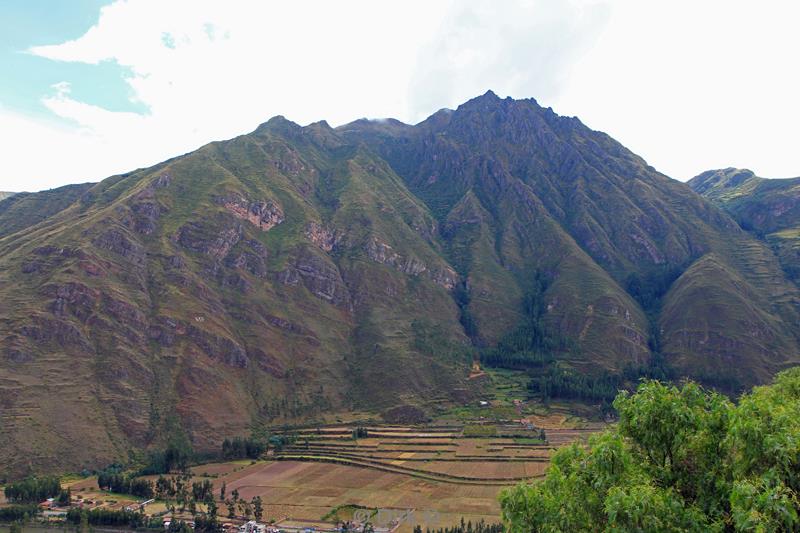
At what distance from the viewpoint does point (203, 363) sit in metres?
188

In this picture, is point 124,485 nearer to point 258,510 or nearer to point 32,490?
point 32,490

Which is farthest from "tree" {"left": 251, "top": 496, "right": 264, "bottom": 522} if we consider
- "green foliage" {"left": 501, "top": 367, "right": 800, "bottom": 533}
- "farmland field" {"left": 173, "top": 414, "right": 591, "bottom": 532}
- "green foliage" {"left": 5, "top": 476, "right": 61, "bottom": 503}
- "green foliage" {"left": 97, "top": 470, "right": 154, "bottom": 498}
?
"green foliage" {"left": 501, "top": 367, "right": 800, "bottom": 533}

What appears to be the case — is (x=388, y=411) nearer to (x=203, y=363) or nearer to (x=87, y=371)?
(x=203, y=363)

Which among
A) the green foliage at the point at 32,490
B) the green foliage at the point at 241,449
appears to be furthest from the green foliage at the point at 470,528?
the green foliage at the point at 32,490

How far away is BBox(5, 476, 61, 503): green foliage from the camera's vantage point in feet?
374

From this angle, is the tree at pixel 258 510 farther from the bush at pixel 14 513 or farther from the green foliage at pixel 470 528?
the bush at pixel 14 513

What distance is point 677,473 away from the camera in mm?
19766

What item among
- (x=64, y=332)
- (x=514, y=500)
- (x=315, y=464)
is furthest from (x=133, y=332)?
(x=514, y=500)

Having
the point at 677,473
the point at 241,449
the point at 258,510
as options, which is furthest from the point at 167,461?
the point at 677,473

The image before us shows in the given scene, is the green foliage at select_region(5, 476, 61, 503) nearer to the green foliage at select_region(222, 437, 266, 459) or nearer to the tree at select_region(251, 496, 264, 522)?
the green foliage at select_region(222, 437, 266, 459)

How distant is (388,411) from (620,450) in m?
182

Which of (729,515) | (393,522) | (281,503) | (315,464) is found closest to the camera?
(729,515)

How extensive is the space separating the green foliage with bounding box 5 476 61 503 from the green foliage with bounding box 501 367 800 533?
133315 mm

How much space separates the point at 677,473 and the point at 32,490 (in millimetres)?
140837
